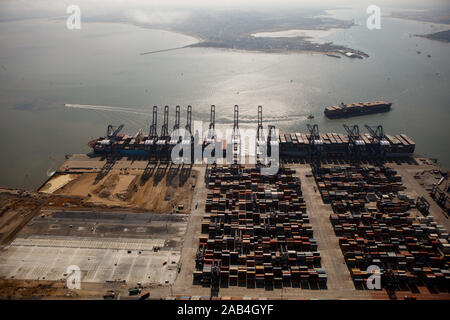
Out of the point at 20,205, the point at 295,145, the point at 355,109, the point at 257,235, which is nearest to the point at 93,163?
the point at 20,205

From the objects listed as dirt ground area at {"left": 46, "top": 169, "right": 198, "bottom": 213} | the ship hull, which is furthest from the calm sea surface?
dirt ground area at {"left": 46, "top": 169, "right": 198, "bottom": 213}

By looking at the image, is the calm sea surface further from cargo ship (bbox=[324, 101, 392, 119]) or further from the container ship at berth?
the container ship at berth

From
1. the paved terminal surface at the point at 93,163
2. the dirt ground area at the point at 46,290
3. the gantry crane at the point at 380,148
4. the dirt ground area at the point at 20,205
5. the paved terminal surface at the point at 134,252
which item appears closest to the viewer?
the dirt ground area at the point at 46,290

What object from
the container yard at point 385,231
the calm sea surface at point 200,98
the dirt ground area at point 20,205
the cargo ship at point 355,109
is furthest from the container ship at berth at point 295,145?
the dirt ground area at point 20,205

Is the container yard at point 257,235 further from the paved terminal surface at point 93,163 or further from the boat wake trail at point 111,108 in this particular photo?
the boat wake trail at point 111,108

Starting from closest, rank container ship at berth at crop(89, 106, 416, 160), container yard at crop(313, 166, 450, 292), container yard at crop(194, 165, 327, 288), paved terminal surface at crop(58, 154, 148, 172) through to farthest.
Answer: container yard at crop(313, 166, 450, 292) < container yard at crop(194, 165, 327, 288) < paved terminal surface at crop(58, 154, 148, 172) < container ship at berth at crop(89, 106, 416, 160)

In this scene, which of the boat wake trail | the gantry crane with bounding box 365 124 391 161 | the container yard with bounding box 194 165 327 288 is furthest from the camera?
the boat wake trail

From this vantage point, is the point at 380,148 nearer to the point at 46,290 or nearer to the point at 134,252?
the point at 134,252
